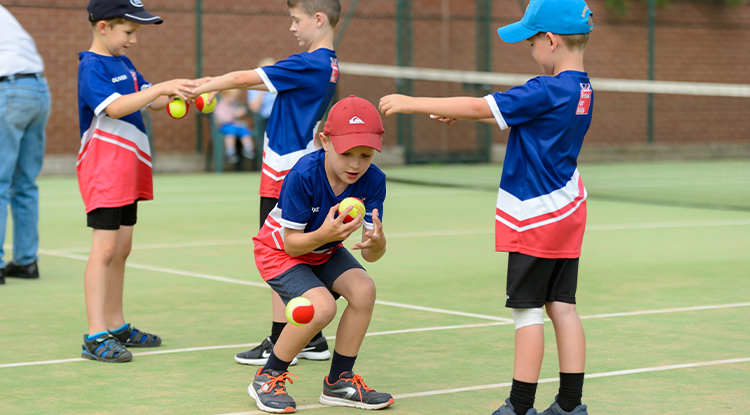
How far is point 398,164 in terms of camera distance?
2020cm

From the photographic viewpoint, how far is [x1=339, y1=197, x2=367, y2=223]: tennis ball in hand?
371 centimetres

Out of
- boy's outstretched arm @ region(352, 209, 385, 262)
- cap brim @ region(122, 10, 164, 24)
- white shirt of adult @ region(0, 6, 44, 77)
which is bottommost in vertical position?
boy's outstretched arm @ region(352, 209, 385, 262)

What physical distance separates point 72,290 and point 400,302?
7.35 feet

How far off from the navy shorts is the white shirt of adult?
382 centimetres

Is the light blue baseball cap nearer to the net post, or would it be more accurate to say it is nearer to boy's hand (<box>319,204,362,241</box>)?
boy's hand (<box>319,204,362,241</box>)

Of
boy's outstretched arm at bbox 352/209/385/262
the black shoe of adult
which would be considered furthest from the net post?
boy's outstretched arm at bbox 352/209/385/262

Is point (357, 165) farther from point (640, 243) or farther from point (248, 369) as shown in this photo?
point (640, 243)

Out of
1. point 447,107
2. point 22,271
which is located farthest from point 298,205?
point 22,271

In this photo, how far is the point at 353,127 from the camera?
380 centimetres

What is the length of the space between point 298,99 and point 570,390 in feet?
6.89

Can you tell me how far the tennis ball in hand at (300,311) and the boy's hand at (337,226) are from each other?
0.89ft

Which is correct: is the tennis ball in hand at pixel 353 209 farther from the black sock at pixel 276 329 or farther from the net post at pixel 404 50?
the net post at pixel 404 50

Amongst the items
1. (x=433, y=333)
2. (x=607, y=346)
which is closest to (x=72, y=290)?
(x=433, y=333)

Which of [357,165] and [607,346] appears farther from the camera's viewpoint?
[607,346]
